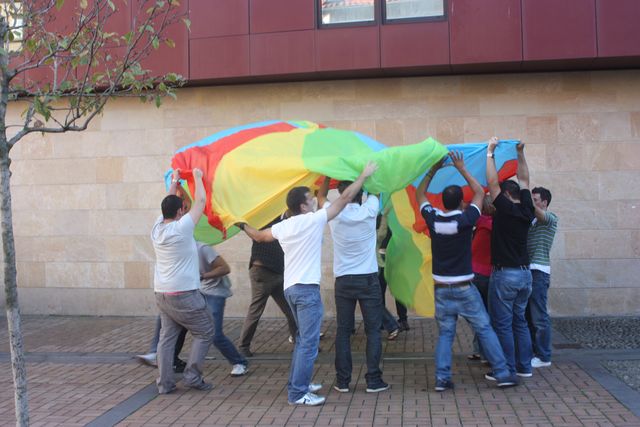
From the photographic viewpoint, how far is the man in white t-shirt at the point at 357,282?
594 centimetres

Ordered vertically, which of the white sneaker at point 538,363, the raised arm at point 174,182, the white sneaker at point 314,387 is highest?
the raised arm at point 174,182

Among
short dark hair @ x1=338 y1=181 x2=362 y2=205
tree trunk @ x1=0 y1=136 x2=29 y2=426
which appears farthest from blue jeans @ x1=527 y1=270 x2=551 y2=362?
tree trunk @ x1=0 y1=136 x2=29 y2=426

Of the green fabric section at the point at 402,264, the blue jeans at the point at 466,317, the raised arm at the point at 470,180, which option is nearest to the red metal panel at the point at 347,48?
the green fabric section at the point at 402,264

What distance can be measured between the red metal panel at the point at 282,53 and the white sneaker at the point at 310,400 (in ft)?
16.9

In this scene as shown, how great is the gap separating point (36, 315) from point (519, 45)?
8.45 m

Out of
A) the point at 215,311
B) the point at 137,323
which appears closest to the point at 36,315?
the point at 137,323

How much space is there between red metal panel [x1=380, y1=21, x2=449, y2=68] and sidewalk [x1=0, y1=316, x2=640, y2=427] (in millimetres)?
3767

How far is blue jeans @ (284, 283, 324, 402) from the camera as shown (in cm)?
571

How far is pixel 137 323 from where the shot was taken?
9.89m

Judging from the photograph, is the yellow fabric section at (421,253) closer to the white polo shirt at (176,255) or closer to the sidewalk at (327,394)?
the sidewalk at (327,394)

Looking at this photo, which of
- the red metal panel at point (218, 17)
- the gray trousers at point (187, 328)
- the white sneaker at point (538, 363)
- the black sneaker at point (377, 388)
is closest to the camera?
the black sneaker at point (377, 388)

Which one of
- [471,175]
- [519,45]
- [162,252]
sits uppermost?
[519,45]

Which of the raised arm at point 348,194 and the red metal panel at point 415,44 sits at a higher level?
the red metal panel at point 415,44

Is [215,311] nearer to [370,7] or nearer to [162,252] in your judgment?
[162,252]
